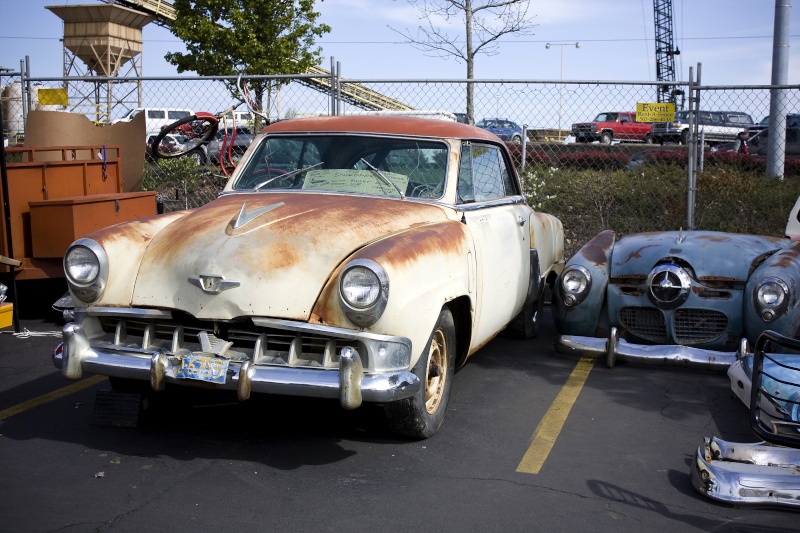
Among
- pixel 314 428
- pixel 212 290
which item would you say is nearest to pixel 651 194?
pixel 314 428

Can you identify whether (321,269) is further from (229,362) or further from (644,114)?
(644,114)

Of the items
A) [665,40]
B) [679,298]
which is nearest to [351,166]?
[679,298]

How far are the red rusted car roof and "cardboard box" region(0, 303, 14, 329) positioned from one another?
8.55 feet

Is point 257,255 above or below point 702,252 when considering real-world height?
above

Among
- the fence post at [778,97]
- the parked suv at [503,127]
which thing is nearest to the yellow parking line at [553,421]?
the fence post at [778,97]

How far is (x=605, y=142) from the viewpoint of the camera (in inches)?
598

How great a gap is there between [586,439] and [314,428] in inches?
59.1

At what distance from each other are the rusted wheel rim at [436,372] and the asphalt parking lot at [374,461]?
0.66ft

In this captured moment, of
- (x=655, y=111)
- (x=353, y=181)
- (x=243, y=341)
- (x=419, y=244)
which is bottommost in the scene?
(x=243, y=341)

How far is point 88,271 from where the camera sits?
4172mm

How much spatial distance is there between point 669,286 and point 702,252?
428 millimetres

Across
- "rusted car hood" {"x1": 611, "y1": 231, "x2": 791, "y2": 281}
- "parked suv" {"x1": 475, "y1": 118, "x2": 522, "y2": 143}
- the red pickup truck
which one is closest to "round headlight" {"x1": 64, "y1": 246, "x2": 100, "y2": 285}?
"rusted car hood" {"x1": 611, "y1": 231, "x2": 791, "y2": 281}

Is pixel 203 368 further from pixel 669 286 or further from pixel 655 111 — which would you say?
pixel 655 111

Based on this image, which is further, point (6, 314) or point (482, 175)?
point (6, 314)
